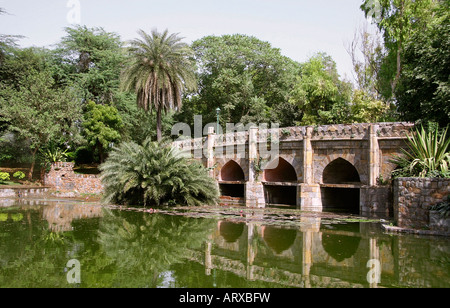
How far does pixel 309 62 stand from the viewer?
40281 mm

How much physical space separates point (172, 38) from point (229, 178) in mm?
9873

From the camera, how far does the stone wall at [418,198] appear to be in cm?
1141

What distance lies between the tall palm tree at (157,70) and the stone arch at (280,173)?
7.27 meters

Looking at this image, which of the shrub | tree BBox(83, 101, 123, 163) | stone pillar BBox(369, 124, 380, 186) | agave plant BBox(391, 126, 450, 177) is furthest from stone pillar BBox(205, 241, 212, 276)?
tree BBox(83, 101, 123, 163)

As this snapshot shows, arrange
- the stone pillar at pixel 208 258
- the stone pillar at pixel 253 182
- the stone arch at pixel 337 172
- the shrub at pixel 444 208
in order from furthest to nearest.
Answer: the stone pillar at pixel 253 182 → the stone arch at pixel 337 172 → the shrub at pixel 444 208 → the stone pillar at pixel 208 258

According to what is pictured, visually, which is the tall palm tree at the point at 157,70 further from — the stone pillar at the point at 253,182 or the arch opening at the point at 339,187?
the arch opening at the point at 339,187

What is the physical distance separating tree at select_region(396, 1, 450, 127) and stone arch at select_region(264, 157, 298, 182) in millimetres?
8375

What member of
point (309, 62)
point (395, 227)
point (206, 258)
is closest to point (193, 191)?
point (395, 227)

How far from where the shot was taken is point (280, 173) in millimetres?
25047

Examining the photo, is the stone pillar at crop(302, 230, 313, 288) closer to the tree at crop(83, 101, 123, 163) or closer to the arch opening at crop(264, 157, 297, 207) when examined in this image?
the arch opening at crop(264, 157, 297, 207)

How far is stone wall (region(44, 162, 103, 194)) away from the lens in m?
29.7
